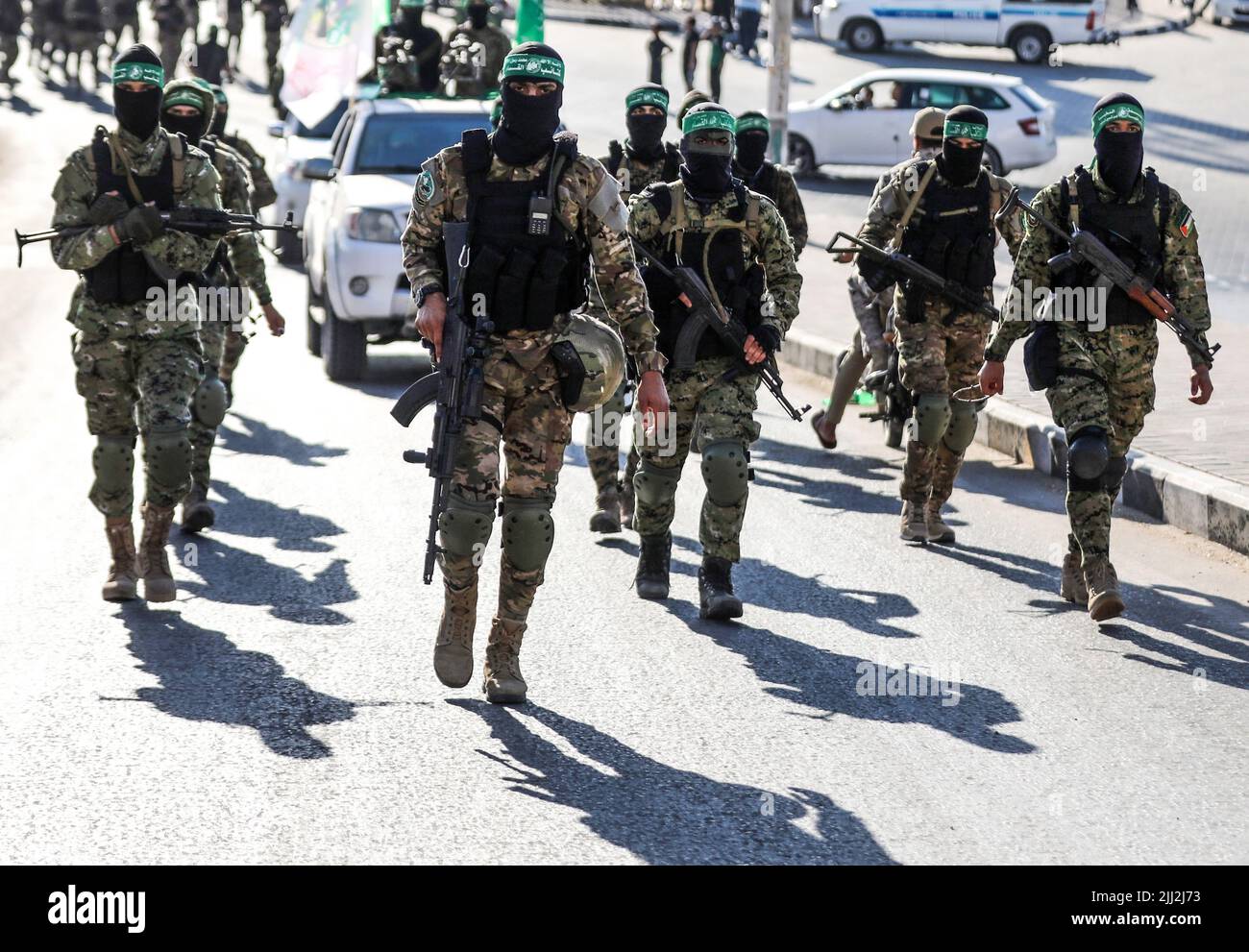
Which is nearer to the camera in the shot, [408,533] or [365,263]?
[408,533]

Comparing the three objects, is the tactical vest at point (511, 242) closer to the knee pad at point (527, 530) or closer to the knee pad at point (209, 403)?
the knee pad at point (527, 530)

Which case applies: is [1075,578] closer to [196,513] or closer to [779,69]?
[196,513]

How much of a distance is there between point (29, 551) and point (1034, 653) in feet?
14.4

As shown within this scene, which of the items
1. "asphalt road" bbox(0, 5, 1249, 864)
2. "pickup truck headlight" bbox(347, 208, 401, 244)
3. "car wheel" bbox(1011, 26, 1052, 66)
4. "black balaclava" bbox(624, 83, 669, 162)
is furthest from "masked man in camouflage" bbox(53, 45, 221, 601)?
"car wheel" bbox(1011, 26, 1052, 66)

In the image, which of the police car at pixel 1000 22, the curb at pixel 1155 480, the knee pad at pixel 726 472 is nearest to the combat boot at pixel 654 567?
the knee pad at pixel 726 472

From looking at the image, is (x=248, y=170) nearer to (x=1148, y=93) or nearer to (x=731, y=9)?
(x=1148, y=93)

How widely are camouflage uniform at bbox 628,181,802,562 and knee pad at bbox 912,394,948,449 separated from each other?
1.49 metres

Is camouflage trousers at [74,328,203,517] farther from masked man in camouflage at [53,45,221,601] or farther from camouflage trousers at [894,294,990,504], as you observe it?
camouflage trousers at [894,294,990,504]

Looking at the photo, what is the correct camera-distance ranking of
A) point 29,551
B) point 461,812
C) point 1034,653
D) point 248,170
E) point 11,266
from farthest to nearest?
point 11,266
point 248,170
point 29,551
point 1034,653
point 461,812

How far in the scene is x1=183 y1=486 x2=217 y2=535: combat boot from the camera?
916 cm

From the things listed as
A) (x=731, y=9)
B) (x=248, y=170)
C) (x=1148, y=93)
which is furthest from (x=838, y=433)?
(x=731, y=9)

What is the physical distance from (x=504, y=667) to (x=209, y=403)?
321 centimetres

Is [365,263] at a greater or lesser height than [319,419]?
greater

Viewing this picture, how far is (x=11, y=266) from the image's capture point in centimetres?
2097
